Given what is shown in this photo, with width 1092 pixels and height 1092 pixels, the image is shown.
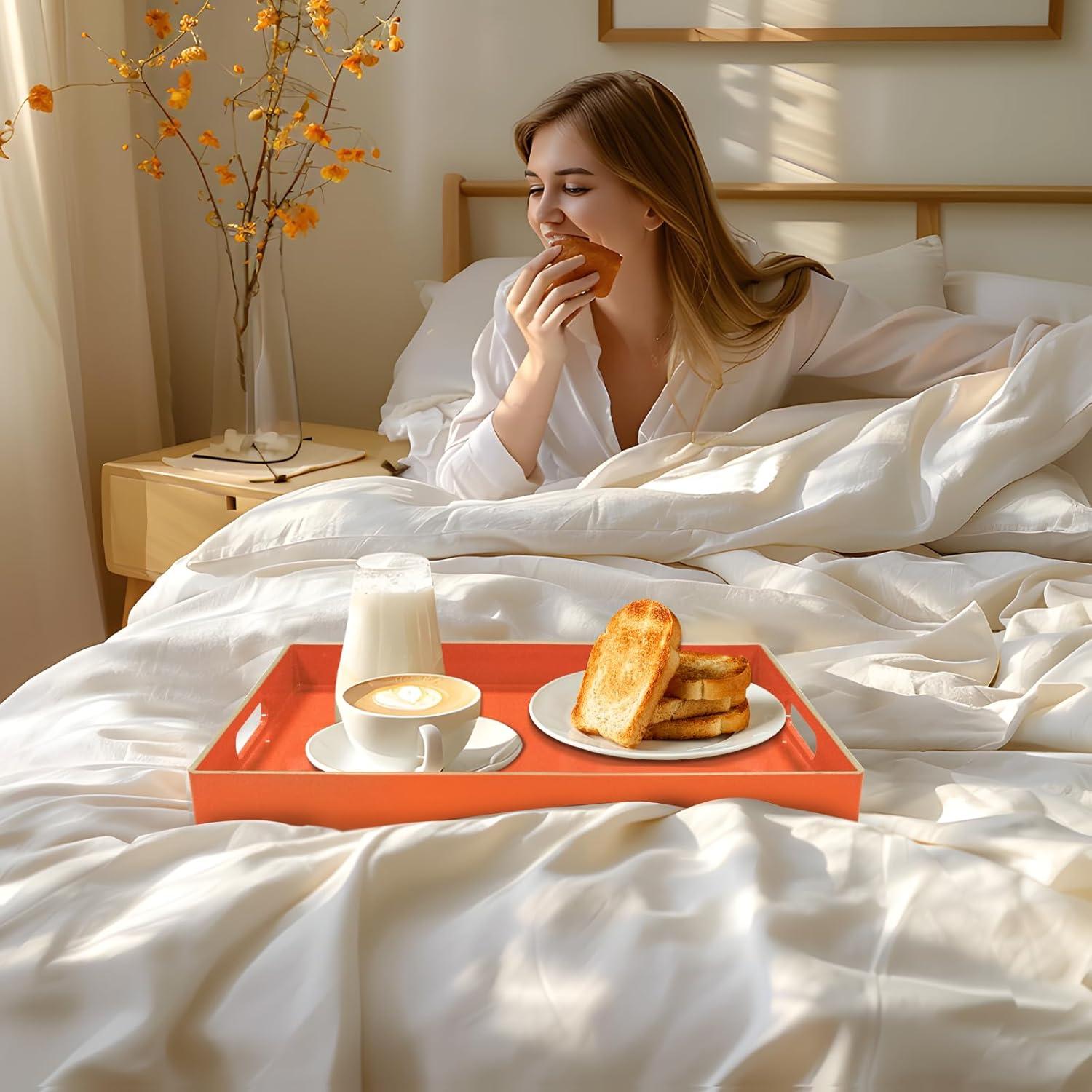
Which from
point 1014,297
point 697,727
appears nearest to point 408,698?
point 697,727

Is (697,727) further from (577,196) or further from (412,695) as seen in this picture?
(577,196)

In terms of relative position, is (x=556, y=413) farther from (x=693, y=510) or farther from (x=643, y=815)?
(x=643, y=815)

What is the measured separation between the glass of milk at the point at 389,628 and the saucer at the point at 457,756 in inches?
2.7

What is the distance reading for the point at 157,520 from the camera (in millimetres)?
2281

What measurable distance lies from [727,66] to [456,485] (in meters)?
1.18

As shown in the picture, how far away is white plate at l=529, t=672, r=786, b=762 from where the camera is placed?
2.93 feet

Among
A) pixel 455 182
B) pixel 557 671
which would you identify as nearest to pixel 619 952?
pixel 557 671

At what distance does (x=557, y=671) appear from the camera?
3.59ft

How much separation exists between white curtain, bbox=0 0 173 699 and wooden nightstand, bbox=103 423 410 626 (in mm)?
124

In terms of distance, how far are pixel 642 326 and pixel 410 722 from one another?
Answer: 4.42ft

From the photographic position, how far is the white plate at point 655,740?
893mm

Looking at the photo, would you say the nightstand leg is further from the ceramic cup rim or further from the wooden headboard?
the ceramic cup rim

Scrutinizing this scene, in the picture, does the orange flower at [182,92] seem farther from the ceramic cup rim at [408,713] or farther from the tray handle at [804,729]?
the tray handle at [804,729]

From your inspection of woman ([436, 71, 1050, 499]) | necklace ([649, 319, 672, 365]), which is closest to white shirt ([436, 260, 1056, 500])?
woman ([436, 71, 1050, 499])
